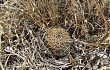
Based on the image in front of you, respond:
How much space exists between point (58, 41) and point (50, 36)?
0.05m

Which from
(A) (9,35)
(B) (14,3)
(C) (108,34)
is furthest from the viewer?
(B) (14,3)

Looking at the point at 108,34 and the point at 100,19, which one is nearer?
the point at 108,34

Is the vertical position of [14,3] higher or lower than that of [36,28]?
higher

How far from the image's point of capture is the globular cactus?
136cm

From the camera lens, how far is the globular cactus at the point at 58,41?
4.47 feet

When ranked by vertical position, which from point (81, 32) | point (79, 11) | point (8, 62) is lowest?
point (8, 62)

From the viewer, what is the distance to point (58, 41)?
1357 millimetres

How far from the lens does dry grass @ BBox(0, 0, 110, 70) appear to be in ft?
4.44

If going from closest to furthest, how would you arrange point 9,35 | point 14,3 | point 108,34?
point 108,34, point 9,35, point 14,3

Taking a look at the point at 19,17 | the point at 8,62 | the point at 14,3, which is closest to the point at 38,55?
the point at 8,62

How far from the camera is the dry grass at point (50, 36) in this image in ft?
4.44

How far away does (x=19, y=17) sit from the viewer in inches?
59.6

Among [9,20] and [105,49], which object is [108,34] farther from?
[9,20]

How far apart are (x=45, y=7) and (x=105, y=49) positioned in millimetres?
381
